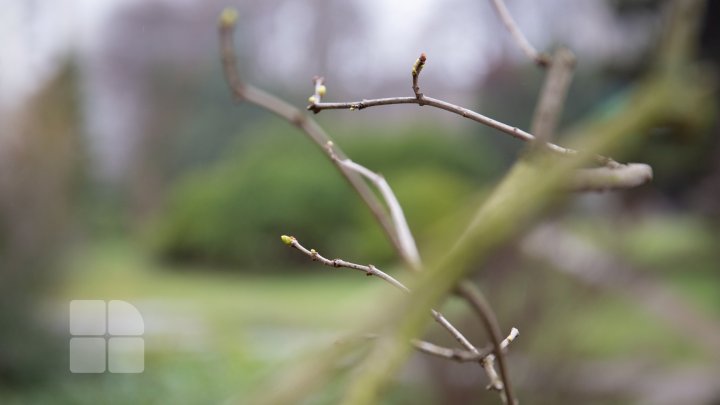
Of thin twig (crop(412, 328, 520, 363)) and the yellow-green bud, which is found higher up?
the yellow-green bud

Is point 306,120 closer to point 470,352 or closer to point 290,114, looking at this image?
point 290,114

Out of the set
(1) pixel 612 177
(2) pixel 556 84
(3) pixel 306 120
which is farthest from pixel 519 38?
(1) pixel 612 177

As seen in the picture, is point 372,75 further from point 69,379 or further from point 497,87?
point 69,379

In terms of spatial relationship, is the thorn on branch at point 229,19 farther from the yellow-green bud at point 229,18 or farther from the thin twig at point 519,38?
the thin twig at point 519,38

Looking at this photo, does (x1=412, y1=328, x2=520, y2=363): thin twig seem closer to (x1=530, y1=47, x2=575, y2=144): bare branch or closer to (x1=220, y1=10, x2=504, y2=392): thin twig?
(x1=220, y1=10, x2=504, y2=392): thin twig

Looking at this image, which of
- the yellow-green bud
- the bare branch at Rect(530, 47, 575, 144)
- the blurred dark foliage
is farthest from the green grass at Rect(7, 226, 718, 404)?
the yellow-green bud

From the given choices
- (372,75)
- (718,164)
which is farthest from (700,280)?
(372,75)
